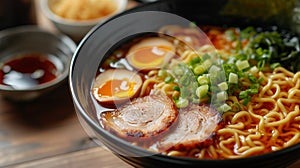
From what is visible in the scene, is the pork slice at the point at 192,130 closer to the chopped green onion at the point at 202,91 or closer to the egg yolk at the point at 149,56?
the chopped green onion at the point at 202,91

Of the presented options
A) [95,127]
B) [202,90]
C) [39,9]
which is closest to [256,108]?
[202,90]

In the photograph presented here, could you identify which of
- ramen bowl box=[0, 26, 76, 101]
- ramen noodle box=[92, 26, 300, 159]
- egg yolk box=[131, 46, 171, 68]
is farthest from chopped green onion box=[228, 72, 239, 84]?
ramen bowl box=[0, 26, 76, 101]

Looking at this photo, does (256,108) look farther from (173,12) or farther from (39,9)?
(39,9)

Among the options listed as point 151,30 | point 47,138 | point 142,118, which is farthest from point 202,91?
point 47,138

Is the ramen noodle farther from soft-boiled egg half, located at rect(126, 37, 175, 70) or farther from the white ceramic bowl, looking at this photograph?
the white ceramic bowl

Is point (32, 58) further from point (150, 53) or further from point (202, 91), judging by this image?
point (202, 91)
